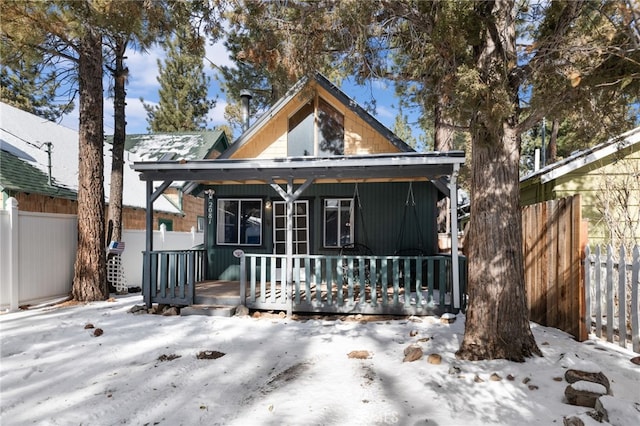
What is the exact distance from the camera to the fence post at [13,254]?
257 inches

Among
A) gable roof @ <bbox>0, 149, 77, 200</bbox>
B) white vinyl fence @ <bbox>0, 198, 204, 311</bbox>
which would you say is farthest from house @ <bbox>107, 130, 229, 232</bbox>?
white vinyl fence @ <bbox>0, 198, 204, 311</bbox>

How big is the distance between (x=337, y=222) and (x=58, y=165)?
843cm

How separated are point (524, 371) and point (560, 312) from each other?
1814mm

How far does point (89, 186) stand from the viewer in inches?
303

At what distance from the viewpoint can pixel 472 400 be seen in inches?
118

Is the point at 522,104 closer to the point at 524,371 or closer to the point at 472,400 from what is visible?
the point at 524,371

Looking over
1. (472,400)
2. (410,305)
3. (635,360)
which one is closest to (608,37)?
(635,360)

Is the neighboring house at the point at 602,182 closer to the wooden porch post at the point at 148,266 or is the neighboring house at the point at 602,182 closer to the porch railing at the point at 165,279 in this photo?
the porch railing at the point at 165,279

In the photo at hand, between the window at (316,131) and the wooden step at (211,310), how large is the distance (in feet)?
13.1

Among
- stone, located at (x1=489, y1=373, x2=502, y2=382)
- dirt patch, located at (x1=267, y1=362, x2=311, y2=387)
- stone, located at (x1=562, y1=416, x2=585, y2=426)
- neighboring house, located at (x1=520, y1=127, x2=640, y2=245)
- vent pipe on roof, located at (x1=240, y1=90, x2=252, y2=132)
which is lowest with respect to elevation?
dirt patch, located at (x1=267, y1=362, x2=311, y2=387)

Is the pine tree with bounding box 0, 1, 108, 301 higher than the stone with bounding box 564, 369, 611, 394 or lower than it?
higher

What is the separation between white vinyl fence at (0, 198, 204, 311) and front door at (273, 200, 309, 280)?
14.3 ft

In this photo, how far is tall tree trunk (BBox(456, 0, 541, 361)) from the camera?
3736 millimetres

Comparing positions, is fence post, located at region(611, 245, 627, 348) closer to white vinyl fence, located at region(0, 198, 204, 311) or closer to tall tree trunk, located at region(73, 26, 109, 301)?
tall tree trunk, located at region(73, 26, 109, 301)
